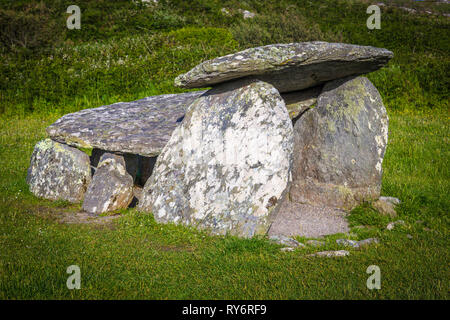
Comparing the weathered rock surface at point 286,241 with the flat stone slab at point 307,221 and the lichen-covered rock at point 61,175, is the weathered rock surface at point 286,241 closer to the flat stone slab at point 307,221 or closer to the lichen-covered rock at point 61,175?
the flat stone slab at point 307,221

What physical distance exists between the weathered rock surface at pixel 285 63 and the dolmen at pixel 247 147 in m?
0.02

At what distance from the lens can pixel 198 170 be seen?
6.51 m

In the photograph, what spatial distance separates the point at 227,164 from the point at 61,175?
332cm

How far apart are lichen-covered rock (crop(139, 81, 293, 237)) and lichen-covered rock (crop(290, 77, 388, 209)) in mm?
1365

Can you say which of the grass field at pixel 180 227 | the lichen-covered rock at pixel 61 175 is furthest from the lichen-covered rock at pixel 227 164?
the lichen-covered rock at pixel 61 175

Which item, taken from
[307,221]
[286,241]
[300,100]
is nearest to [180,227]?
[286,241]

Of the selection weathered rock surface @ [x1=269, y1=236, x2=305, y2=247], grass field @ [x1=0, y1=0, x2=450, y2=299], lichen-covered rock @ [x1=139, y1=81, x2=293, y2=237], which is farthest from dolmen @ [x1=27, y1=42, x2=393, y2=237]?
grass field @ [x1=0, y1=0, x2=450, y2=299]

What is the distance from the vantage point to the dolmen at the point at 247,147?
20.2 ft

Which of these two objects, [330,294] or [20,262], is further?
[20,262]

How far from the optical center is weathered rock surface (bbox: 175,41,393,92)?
6.11 m

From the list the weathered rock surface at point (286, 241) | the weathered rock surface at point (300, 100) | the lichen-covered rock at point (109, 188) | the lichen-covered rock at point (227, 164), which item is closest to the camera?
the weathered rock surface at point (286, 241)
